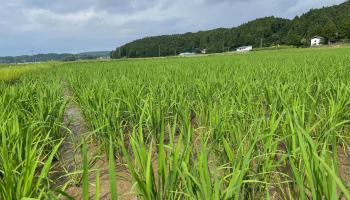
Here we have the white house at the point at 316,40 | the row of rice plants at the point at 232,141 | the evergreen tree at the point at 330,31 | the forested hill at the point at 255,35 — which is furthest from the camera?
the forested hill at the point at 255,35

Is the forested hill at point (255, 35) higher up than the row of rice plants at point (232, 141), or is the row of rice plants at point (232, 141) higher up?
the forested hill at point (255, 35)

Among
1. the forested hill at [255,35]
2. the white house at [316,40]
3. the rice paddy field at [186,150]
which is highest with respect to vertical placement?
the forested hill at [255,35]

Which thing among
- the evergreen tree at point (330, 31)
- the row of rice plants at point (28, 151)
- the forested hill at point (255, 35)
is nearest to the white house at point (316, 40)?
the forested hill at point (255, 35)

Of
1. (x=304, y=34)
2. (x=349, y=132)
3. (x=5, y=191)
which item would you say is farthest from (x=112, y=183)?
(x=304, y=34)

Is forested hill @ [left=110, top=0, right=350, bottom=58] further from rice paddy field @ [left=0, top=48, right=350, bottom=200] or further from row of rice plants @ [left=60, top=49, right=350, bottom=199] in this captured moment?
rice paddy field @ [left=0, top=48, right=350, bottom=200]

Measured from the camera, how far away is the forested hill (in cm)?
6138

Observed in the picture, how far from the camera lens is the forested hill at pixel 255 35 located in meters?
61.4

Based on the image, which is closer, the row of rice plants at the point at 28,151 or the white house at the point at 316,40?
the row of rice plants at the point at 28,151

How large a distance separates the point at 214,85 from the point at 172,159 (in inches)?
88.6

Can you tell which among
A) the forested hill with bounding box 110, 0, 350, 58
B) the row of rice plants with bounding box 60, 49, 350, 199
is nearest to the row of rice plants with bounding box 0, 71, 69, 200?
the row of rice plants with bounding box 60, 49, 350, 199

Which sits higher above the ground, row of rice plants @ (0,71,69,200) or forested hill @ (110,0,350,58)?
forested hill @ (110,0,350,58)

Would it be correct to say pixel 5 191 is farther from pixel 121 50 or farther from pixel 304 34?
pixel 121 50

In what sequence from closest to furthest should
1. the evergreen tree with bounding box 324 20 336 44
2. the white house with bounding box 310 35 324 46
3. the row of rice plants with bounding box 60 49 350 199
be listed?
the row of rice plants with bounding box 60 49 350 199 < the evergreen tree with bounding box 324 20 336 44 < the white house with bounding box 310 35 324 46

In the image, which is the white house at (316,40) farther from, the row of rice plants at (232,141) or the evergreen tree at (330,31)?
the row of rice plants at (232,141)
